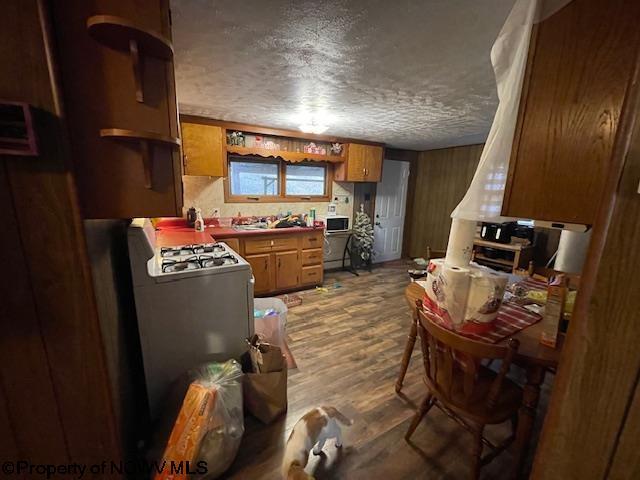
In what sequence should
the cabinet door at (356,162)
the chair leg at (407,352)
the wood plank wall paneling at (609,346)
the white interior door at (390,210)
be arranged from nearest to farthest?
1. the wood plank wall paneling at (609,346)
2. the chair leg at (407,352)
3. the cabinet door at (356,162)
4. the white interior door at (390,210)

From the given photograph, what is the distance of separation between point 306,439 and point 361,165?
371 centimetres

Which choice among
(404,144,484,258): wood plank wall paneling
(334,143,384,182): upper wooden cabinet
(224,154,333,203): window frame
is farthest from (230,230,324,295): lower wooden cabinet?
(404,144,484,258): wood plank wall paneling

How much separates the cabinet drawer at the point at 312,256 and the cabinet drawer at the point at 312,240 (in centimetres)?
7

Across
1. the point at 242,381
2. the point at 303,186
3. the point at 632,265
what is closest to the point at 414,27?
the point at 632,265

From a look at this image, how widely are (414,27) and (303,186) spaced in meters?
3.01

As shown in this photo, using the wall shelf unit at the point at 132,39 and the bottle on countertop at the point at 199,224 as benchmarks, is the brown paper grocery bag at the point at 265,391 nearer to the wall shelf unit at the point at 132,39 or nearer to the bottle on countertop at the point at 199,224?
the wall shelf unit at the point at 132,39

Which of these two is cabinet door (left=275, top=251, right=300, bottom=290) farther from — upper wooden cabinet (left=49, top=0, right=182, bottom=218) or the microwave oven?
upper wooden cabinet (left=49, top=0, right=182, bottom=218)

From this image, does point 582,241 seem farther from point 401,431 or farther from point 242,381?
point 242,381

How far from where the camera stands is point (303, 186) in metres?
4.11

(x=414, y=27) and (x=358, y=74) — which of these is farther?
(x=358, y=74)

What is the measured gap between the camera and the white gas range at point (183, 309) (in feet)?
4.88

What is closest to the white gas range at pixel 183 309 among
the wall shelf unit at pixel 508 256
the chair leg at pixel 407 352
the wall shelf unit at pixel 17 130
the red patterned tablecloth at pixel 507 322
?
the wall shelf unit at pixel 17 130

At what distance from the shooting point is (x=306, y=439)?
1.23 m

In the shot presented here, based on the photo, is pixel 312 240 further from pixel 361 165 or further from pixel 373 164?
pixel 373 164
